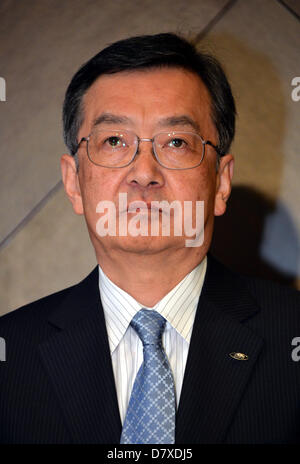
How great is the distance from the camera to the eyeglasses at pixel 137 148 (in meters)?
1.38

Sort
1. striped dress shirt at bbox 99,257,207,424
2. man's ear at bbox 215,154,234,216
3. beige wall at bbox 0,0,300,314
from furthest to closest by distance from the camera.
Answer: beige wall at bbox 0,0,300,314 → man's ear at bbox 215,154,234,216 → striped dress shirt at bbox 99,257,207,424

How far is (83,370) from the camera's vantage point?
1.35 metres

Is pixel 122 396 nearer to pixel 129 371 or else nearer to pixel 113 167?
pixel 129 371

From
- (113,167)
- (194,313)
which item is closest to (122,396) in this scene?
(194,313)

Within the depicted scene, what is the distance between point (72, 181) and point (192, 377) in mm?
566

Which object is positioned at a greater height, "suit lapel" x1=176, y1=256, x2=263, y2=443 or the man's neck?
the man's neck

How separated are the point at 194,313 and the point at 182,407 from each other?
24 cm

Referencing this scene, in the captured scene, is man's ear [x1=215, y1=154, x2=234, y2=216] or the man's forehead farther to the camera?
man's ear [x1=215, y1=154, x2=234, y2=216]

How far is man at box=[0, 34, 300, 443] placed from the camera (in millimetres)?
1304

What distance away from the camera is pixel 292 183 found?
193 cm

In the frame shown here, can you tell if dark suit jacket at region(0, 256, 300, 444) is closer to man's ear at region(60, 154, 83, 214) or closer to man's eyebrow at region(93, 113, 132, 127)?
man's ear at region(60, 154, 83, 214)

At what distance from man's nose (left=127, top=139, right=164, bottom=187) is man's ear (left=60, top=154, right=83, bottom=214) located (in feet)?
0.74

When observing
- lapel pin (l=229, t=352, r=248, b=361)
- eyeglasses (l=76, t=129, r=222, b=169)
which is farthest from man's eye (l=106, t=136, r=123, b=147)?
lapel pin (l=229, t=352, r=248, b=361)

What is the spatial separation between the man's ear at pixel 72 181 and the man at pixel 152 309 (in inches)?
0.6
